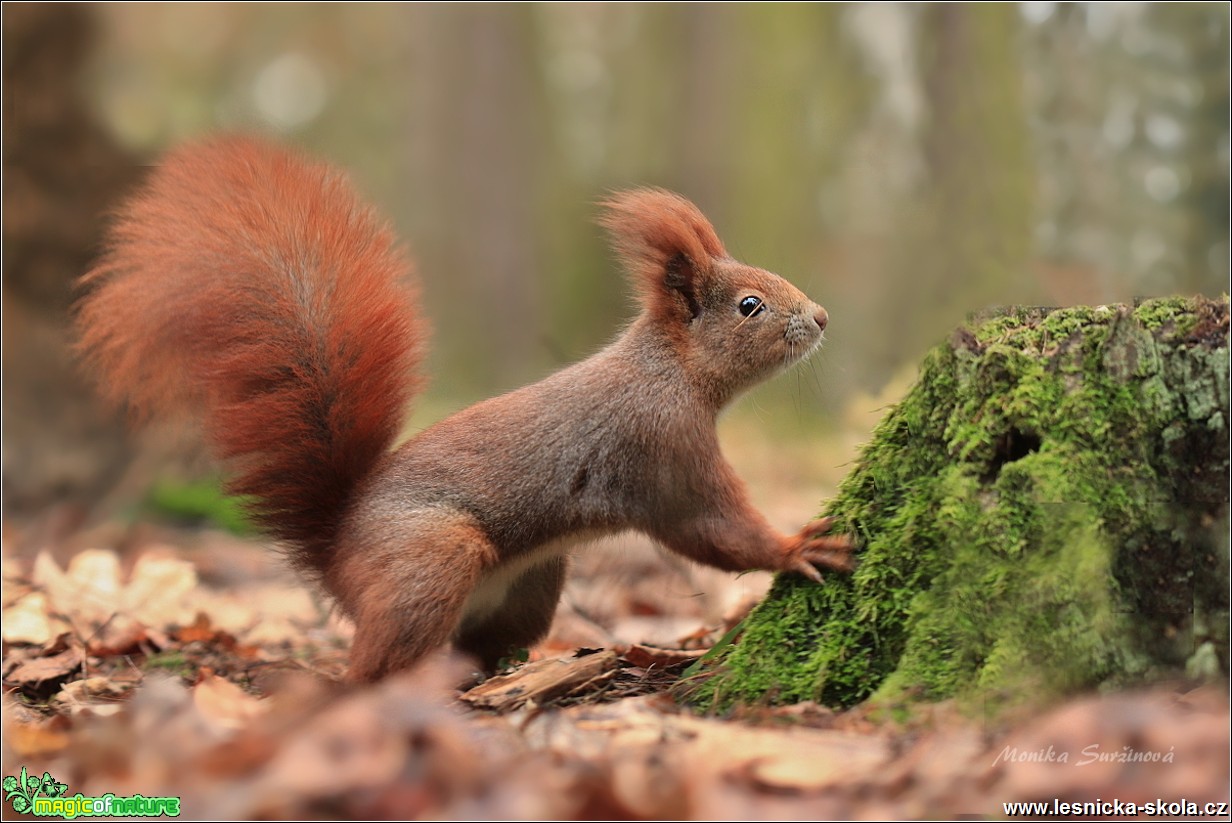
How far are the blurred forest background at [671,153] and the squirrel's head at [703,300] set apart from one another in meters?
0.21

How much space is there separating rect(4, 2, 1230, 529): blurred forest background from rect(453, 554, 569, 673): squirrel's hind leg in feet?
2.75

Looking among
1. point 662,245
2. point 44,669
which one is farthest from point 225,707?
point 662,245

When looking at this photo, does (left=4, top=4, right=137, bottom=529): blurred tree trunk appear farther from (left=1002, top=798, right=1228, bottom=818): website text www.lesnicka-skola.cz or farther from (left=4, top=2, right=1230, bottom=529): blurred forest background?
(left=1002, top=798, right=1228, bottom=818): website text www.lesnicka-skola.cz

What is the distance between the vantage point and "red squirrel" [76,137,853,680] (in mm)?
3363

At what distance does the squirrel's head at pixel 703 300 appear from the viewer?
3.78 metres

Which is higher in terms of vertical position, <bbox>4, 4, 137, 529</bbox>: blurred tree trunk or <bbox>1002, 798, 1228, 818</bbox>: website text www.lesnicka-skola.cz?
<bbox>4, 4, 137, 529</bbox>: blurred tree trunk

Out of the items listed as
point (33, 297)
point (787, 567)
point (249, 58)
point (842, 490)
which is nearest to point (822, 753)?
point (787, 567)

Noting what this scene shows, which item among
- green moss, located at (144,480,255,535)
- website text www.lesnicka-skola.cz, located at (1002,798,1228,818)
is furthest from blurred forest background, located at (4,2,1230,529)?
website text www.lesnicka-skola.cz, located at (1002,798,1228,818)

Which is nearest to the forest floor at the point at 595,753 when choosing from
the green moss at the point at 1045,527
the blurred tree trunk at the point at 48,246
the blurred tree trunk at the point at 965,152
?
the green moss at the point at 1045,527

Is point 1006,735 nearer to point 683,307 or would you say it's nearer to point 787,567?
point 787,567

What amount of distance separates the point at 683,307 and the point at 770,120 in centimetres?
1015

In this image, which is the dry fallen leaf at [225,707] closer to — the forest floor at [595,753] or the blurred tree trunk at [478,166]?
the forest floor at [595,753]

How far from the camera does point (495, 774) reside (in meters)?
2.10

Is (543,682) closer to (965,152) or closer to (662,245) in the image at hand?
(662,245)
